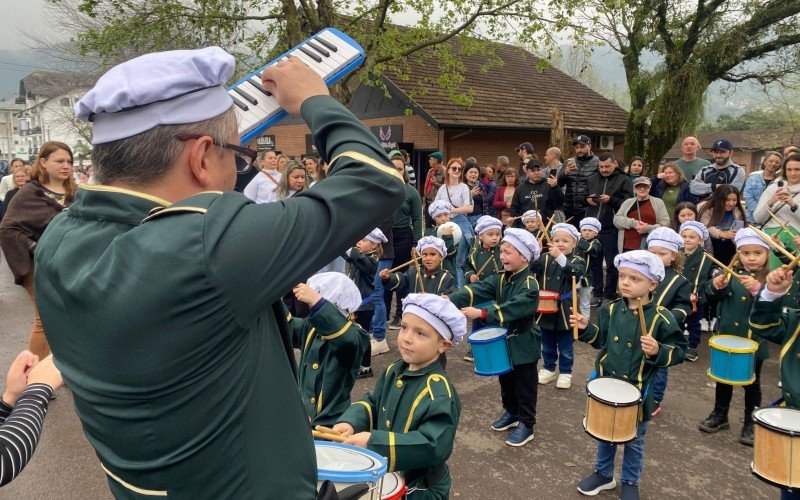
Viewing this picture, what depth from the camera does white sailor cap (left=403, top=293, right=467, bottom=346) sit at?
322 cm

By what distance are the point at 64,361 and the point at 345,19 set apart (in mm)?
14452

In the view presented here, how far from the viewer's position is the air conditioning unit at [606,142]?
79.4ft

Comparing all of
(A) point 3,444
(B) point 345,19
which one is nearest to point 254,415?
(A) point 3,444

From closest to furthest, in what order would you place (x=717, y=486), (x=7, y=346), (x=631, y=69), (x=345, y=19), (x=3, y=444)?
(x=3, y=444) < (x=717, y=486) < (x=7, y=346) < (x=345, y=19) < (x=631, y=69)

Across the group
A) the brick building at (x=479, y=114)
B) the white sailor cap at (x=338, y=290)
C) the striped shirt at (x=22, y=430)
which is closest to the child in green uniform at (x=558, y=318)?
the white sailor cap at (x=338, y=290)

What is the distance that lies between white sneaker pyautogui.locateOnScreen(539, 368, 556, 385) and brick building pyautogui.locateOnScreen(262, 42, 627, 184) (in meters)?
11.1

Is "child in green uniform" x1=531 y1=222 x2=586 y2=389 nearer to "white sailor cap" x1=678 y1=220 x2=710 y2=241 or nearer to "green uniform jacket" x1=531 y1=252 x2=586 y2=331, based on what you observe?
"green uniform jacket" x1=531 y1=252 x2=586 y2=331

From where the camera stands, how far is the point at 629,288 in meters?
4.26

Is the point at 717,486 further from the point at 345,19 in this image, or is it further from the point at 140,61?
the point at 345,19

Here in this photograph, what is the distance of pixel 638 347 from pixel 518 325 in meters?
1.11

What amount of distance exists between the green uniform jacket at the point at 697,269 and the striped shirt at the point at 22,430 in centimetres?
642

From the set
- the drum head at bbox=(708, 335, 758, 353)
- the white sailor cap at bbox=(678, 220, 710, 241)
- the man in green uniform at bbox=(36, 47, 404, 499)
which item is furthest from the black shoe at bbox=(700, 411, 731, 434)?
the man in green uniform at bbox=(36, 47, 404, 499)

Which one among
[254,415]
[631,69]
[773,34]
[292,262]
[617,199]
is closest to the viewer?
[292,262]

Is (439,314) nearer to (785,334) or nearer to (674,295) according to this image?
(785,334)
